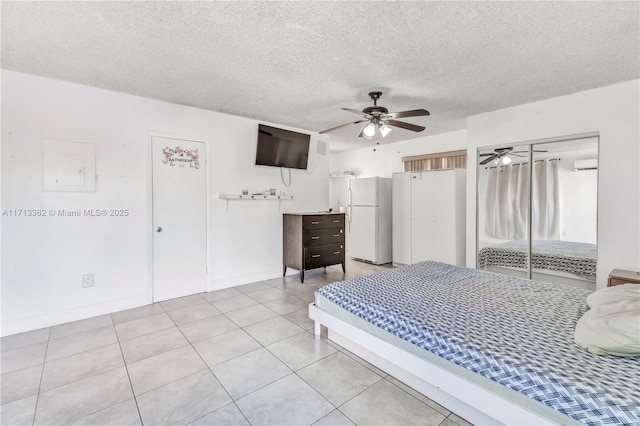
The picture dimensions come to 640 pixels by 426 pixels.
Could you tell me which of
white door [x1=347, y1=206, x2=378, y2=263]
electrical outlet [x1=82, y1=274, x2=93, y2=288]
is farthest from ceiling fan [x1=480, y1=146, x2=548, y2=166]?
electrical outlet [x1=82, y1=274, x2=93, y2=288]

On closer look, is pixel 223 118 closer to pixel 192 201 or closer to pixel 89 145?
pixel 192 201

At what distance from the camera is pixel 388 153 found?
6.35 metres

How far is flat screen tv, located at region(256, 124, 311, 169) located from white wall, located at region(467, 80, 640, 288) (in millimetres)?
3342

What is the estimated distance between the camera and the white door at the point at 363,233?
5.59 metres

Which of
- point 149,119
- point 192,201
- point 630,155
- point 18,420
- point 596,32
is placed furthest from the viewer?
point 192,201

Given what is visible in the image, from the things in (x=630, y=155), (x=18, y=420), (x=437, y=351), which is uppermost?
(x=630, y=155)

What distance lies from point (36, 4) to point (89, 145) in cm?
161

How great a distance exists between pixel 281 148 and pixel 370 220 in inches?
88.8

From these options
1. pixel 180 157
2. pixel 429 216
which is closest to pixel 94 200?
pixel 180 157

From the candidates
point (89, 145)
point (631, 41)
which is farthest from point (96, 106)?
point (631, 41)

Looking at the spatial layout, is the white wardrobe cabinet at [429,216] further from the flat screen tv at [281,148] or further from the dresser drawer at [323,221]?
the flat screen tv at [281,148]

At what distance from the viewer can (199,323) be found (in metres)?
3.01

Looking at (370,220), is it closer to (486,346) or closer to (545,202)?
(545,202)

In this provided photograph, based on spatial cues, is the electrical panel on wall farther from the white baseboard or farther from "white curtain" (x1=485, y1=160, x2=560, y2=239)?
"white curtain" (x1=485, y1=160, x2=560, y2=239)
